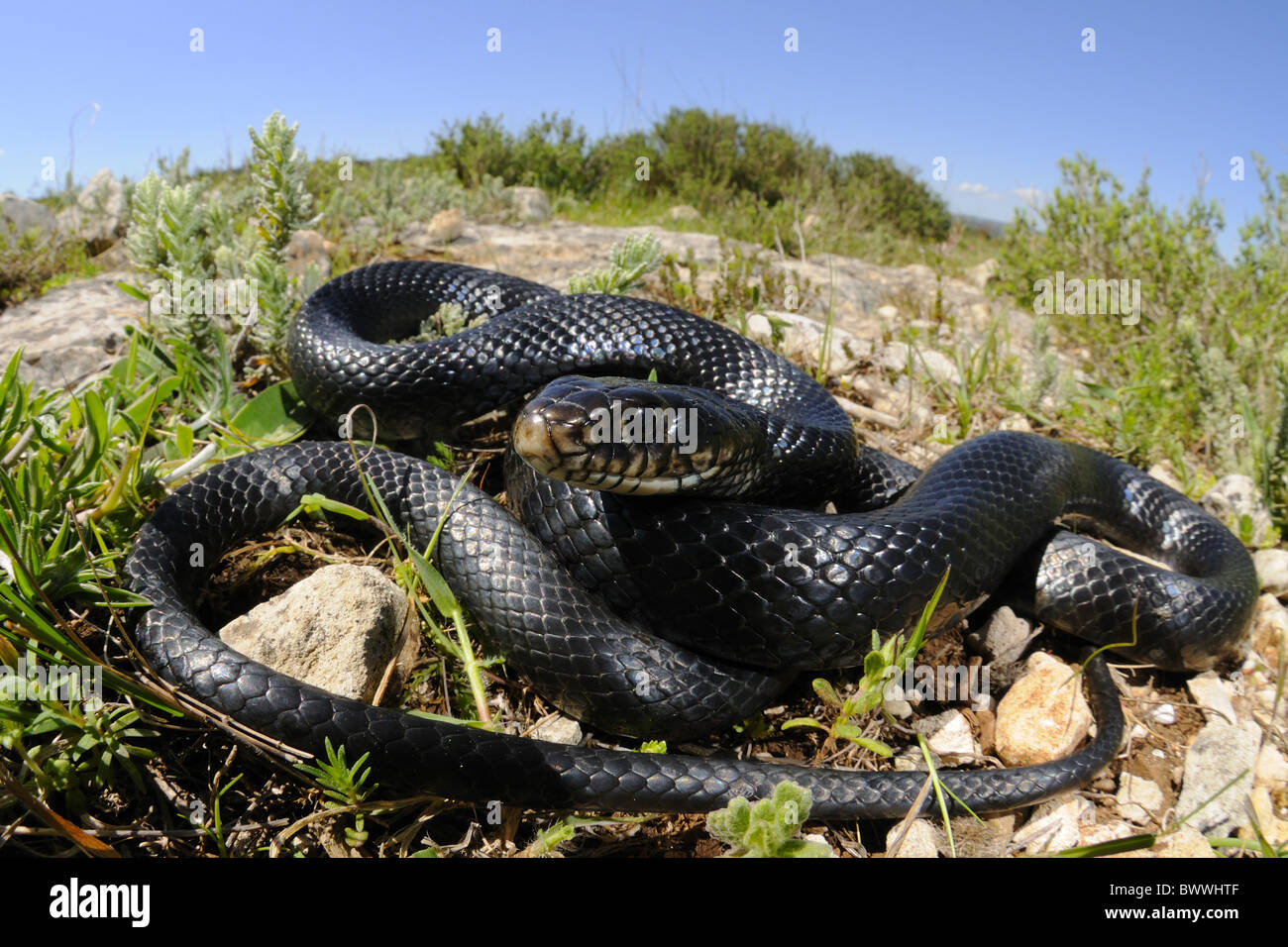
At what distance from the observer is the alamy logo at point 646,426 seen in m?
2.66

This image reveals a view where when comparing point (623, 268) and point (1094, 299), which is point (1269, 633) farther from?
point (1094, 299)

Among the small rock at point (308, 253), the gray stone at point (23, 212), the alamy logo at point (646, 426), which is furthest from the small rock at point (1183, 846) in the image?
the gray stone at point (23, 212)

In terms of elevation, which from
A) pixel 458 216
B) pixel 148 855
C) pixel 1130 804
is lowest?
pixel 1130 804

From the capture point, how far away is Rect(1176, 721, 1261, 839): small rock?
288 centimetres

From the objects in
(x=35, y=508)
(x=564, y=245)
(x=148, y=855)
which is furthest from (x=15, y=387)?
(x=564, y=245)

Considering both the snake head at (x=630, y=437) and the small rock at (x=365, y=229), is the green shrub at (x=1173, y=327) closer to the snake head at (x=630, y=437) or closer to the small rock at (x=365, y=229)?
the snake head at (x=630, y=437)

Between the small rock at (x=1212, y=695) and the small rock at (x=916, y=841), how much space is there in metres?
1.70

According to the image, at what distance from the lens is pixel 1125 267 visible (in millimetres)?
7992

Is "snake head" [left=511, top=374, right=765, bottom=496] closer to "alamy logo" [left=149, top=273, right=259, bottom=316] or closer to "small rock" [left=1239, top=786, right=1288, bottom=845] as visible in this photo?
"small rock" [left=1239, top=786, right=1288, bottom=845]

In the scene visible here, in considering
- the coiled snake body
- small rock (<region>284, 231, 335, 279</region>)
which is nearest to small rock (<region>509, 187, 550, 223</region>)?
small rock (<region>284, 231, 335, 279</region>)

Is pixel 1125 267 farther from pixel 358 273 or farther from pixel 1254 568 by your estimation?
pixel 358 273

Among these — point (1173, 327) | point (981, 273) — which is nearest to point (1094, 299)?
point (1173, 327)

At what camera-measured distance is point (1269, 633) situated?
3.93m

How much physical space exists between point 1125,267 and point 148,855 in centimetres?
917
